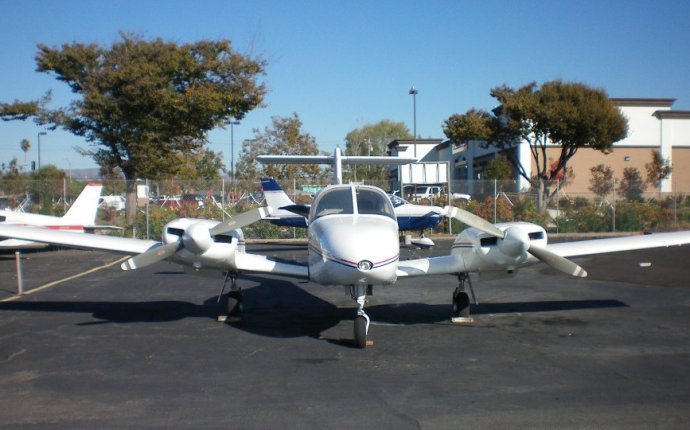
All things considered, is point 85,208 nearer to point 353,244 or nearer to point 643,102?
point 353,244

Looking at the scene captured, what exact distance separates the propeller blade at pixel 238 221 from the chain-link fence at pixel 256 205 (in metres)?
19.4

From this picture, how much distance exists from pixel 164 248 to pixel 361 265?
381 cm

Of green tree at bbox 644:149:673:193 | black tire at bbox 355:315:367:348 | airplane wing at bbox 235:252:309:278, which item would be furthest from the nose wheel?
green tree at bbox 644:149:673:193

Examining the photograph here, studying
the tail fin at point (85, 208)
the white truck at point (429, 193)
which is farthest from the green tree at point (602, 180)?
the tail fin at point (85, 208)

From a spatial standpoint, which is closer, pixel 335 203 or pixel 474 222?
pixel 335 203

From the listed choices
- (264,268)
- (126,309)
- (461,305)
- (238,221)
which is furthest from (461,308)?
(126,309)

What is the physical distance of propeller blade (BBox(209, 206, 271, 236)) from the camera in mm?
10500

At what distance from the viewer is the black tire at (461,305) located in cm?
1130

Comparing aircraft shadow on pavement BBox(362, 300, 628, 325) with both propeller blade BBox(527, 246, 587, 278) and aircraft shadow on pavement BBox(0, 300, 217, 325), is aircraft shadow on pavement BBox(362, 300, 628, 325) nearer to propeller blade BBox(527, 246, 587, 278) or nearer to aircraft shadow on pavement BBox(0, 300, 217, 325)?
propeller blade BBox(527, 246, 587, 278)

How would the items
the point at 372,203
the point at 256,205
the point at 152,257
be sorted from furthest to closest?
1. the point at 256,205
2. the point at 152,257
3. the point at 372,203

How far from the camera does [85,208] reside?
24172 mm

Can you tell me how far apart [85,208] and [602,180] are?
33434 millimetres

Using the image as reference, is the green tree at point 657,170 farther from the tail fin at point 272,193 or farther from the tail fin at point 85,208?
the tail fin at point 85,208

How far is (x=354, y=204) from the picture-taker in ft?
33.5
